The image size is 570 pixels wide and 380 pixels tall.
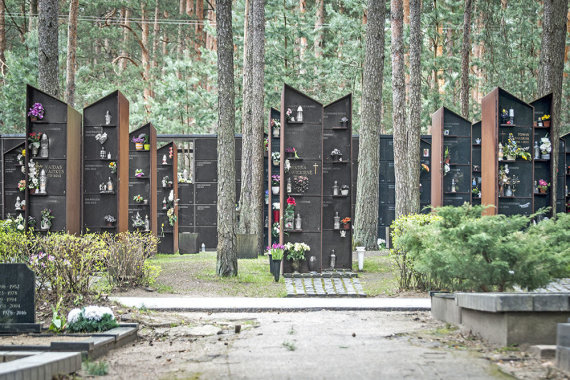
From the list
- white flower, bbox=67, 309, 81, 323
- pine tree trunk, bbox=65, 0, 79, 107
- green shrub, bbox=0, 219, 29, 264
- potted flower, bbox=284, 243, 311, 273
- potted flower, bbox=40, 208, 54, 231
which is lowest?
white flower, bbox=67, 309, 81, 323

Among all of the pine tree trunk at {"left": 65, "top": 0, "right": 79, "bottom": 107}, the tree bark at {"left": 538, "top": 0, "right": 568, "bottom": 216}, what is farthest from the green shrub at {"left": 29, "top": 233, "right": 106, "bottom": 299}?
the pine tree trunk at {"left": 65, "top": 0, "right": 79, "bottom": 107}

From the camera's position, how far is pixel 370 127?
22.6 meters

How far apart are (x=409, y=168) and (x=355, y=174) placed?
5.63m

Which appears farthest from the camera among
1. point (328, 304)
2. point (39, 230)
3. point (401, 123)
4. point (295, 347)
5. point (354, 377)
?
point (401, 123)

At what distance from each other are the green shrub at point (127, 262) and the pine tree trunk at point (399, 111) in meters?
8.95

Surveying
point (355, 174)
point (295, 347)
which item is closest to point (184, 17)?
point (355, 174)

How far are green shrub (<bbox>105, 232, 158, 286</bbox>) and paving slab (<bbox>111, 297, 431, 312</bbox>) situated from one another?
1214 millimetres

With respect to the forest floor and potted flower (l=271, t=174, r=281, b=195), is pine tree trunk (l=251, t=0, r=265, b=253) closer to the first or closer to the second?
potted flower (l=271, t=174, r=281, b=195)

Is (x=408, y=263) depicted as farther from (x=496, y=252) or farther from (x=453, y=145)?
(x=453, y=145)

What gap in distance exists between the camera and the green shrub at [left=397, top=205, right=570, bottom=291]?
9.62 m

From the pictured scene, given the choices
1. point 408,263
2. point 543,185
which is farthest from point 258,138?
point 408,263

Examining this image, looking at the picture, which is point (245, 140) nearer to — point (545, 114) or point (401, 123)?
point (401, 123)

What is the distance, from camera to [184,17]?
44.3 meters

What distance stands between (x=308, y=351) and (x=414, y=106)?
52.1 feet
